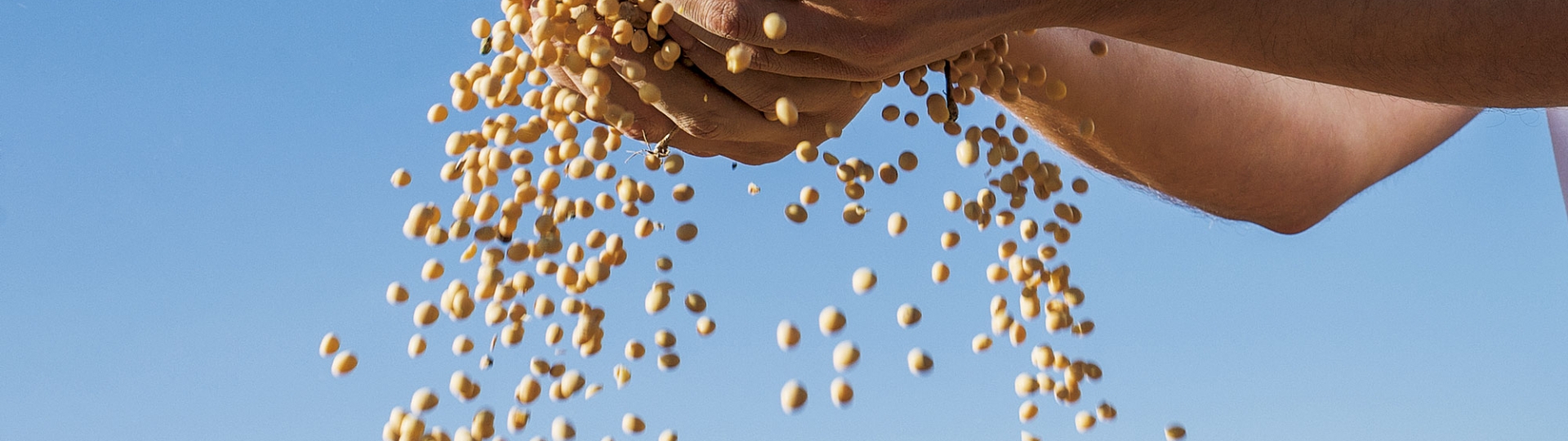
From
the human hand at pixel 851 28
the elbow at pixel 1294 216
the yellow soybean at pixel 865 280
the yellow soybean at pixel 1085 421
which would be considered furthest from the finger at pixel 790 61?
the elbow at pixel 1294 216

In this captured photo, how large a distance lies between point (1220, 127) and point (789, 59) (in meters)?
0.87

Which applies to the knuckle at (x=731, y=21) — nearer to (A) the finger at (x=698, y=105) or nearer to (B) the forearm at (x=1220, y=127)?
(A) the finger at (x=698, y=105)

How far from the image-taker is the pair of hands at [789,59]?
28.4 inches

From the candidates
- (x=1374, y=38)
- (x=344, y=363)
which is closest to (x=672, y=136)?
(x=344, y=363)

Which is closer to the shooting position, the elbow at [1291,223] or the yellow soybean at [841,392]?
the yellow soybean at [841,392]

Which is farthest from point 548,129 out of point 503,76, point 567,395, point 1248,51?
point 1248,51

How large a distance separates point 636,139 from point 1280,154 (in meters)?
0.99

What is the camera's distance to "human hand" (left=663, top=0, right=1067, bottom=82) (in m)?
0.72

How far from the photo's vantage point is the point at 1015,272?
847mm

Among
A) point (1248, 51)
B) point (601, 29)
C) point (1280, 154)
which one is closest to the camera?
point (601, 29)

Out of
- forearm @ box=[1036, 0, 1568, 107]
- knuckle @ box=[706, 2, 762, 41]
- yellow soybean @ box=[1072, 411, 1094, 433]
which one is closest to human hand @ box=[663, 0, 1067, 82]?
knuckle @ box=[706, 2, 762, 41]

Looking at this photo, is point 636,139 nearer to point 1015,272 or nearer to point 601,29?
point 601,29

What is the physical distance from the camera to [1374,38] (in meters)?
0.86

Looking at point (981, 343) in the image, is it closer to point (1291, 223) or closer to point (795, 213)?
point (795, 213)
